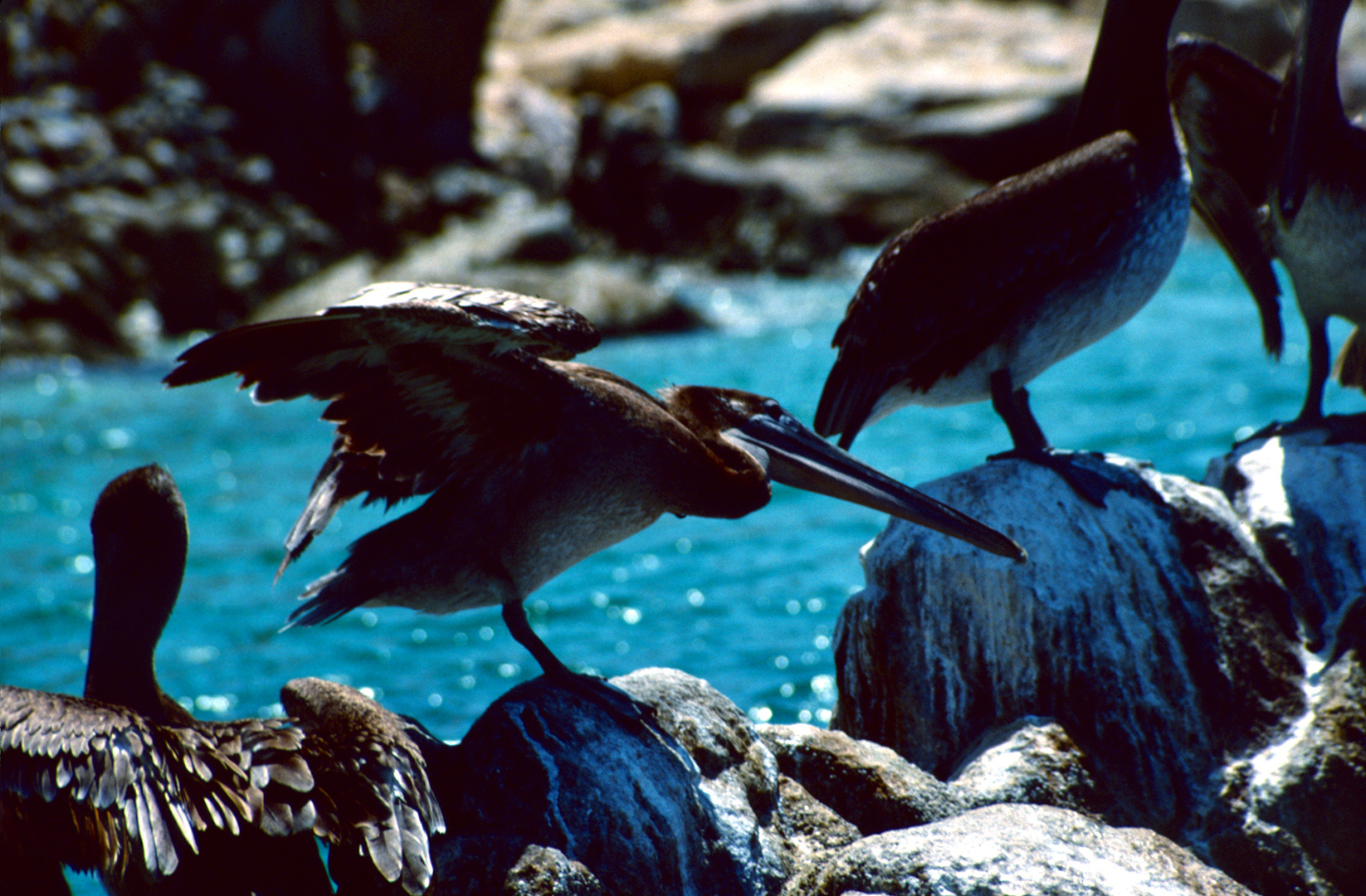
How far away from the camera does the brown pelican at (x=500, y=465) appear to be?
314 centimetres

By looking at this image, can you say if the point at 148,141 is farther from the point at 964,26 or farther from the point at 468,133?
the point at 964,26

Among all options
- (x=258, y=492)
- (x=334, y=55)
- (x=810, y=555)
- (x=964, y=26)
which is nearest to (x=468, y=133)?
(x=334, y=55)

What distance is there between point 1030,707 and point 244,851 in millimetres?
2055

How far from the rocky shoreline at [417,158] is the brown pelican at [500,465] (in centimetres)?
977

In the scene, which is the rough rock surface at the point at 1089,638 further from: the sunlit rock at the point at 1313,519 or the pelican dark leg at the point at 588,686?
the pelican dark leg at the point at 588,686

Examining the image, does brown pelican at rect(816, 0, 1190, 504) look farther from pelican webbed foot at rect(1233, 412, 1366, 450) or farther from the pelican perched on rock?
the pelican perched on rock

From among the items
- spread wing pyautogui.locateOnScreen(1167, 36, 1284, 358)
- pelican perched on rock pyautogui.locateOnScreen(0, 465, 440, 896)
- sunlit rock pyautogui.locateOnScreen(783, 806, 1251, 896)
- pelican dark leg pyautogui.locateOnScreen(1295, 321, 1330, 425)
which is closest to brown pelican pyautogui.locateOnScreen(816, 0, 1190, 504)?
spread wing pyautogui.locateOnScreen(1167, 36, 1284, 358)

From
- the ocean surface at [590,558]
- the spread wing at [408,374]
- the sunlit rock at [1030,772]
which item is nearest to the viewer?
the spread wing at [408,374]

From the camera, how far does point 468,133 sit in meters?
19.1

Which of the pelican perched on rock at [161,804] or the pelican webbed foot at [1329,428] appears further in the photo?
the pelican webbed foot at [1329,428]

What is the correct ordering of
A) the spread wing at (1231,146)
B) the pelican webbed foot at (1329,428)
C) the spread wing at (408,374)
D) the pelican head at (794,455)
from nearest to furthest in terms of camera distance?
the spread wing at (408,374) < the pelican head at (794,455) < the pelican webbed foot at (1329,428) < the spread wing at (1231,146)

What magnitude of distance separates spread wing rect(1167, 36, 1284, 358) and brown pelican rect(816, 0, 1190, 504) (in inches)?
16.8

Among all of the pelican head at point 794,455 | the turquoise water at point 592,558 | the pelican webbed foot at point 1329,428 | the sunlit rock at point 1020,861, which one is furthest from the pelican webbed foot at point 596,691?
the pelican webbed foot at point 1329,428

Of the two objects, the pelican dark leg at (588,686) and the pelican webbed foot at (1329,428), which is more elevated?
the pelican webbed foot at (1329,428)
